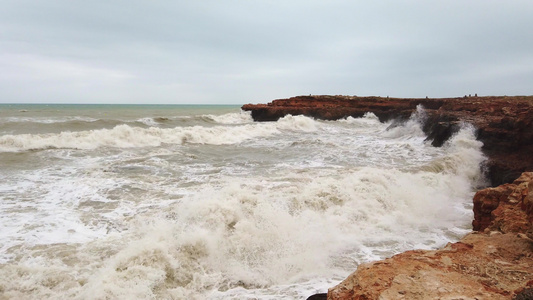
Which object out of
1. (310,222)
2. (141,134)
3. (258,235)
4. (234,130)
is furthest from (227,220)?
(234,130)

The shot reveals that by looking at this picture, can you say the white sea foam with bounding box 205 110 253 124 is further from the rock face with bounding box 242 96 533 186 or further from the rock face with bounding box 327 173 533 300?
the rock face with bounding box 327 173 533 300

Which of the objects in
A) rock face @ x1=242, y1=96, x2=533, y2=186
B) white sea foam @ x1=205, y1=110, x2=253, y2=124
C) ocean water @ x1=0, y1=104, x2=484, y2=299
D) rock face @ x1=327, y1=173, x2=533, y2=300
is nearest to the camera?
rock face @ x1=327, y1=173, x2=533, y2=300

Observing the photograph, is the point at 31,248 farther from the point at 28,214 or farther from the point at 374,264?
the point at 374,264

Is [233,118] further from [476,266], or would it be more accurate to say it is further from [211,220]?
[476,266]

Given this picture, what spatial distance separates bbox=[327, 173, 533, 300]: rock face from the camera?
227cm

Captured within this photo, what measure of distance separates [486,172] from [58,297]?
10652 millimetres

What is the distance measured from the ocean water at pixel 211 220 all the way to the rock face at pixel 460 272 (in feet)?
4.02

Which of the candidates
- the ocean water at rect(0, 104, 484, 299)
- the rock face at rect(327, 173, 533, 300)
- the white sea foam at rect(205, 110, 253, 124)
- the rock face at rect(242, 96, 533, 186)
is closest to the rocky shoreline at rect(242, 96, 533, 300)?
the rock face at rect(327, 173, 533, 300)

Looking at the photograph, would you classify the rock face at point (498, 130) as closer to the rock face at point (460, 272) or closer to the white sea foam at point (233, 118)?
the rock face at point (460, 272)

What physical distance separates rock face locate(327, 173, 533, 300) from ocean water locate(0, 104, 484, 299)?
1.23 metres

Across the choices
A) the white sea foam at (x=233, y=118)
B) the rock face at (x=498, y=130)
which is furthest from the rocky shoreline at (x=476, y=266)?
the white sea foam at (x=233, y=118)

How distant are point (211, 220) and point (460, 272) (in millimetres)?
3710

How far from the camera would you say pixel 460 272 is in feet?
8.60

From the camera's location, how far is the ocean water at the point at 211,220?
3.90 metres
